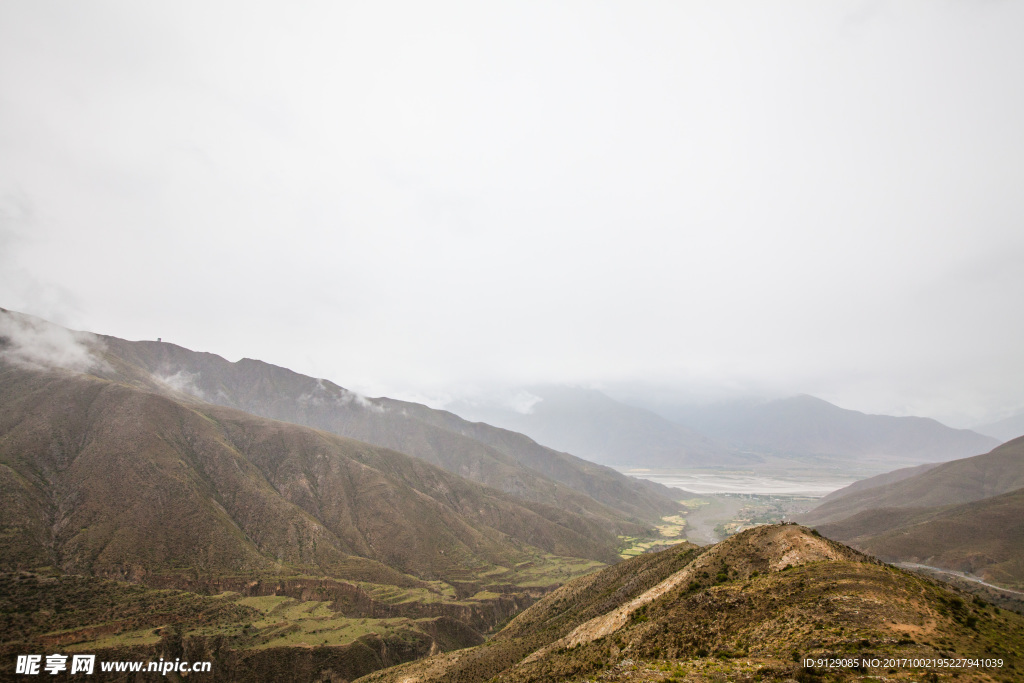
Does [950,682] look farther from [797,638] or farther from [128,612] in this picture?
[128,612]

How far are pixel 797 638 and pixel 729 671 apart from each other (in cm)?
703

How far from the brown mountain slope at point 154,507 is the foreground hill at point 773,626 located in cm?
10992

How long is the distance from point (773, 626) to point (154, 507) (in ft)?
578

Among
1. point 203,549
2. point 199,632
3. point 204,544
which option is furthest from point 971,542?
point 204,544

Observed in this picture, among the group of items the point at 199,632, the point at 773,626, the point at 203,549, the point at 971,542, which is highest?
the point at 773,626

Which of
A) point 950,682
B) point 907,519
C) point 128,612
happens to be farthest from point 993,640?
point 907,519

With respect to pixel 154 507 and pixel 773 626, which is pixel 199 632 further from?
pixel 773 626

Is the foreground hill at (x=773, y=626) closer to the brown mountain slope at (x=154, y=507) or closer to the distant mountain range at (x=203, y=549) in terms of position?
the distant mountain range at (x=203, y=549)

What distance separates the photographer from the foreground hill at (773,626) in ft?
103

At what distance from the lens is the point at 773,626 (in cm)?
3825

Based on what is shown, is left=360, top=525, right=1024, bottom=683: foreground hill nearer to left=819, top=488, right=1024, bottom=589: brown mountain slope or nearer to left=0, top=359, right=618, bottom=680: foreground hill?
left=0, top=359, right=618, bottom=680: foreground hill

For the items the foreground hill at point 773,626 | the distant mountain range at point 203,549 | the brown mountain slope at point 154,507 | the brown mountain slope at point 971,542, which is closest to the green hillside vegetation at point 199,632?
the distant mountain range at point 203,549

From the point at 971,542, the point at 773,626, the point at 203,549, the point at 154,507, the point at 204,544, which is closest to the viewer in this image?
the point at 773,626

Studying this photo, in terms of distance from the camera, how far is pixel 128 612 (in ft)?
336
